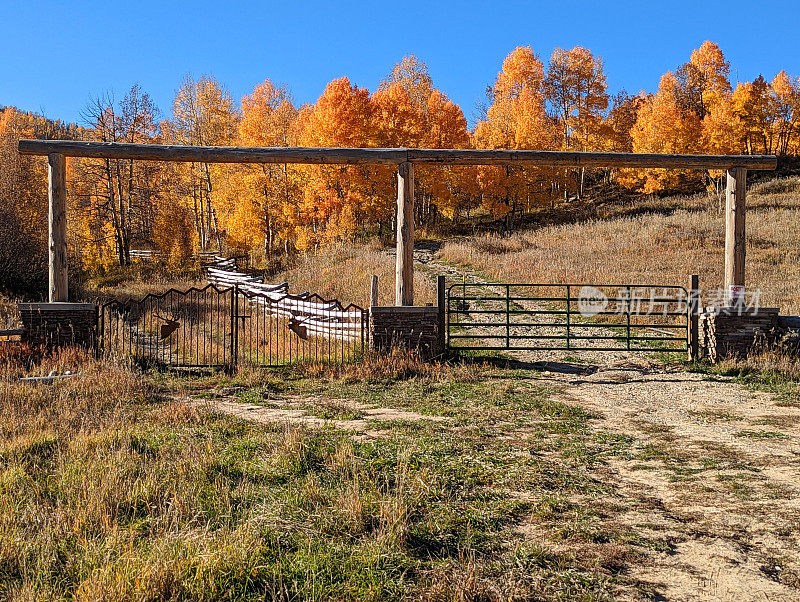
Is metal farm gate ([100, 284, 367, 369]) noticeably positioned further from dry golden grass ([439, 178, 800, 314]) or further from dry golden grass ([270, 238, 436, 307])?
dry golden grass ([439, 178, 800, 314])

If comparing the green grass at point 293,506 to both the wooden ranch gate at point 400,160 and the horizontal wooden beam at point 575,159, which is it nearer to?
the wooden ranch gate at point 400,160

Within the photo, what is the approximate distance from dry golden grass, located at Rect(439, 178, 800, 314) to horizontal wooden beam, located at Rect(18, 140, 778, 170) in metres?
7.42

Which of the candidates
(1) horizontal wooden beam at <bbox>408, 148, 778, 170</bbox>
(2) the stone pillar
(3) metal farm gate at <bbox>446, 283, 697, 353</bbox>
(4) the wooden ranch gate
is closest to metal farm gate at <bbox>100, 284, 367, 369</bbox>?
(4) the wooden ranch gate

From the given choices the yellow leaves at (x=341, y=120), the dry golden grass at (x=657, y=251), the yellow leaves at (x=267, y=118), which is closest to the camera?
the dry golden grass at (x=657, y=251)

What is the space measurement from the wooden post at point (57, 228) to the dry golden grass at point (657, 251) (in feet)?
50.6

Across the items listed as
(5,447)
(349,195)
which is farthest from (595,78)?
(5,447)

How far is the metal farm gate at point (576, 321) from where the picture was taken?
490 inches

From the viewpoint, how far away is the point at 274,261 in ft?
110

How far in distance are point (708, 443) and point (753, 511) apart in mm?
2194

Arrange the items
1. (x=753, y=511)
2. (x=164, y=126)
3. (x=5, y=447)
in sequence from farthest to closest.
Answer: (x=164, y=126) < (x=5, y=447) < (x=753, y=511)

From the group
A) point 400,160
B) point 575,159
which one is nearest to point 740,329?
point 575,159

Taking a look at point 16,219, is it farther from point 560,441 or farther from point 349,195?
point 560,441

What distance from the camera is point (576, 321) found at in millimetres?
16391

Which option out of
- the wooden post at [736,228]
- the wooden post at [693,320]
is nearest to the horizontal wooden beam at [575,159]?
the wooden post at [736,228]
